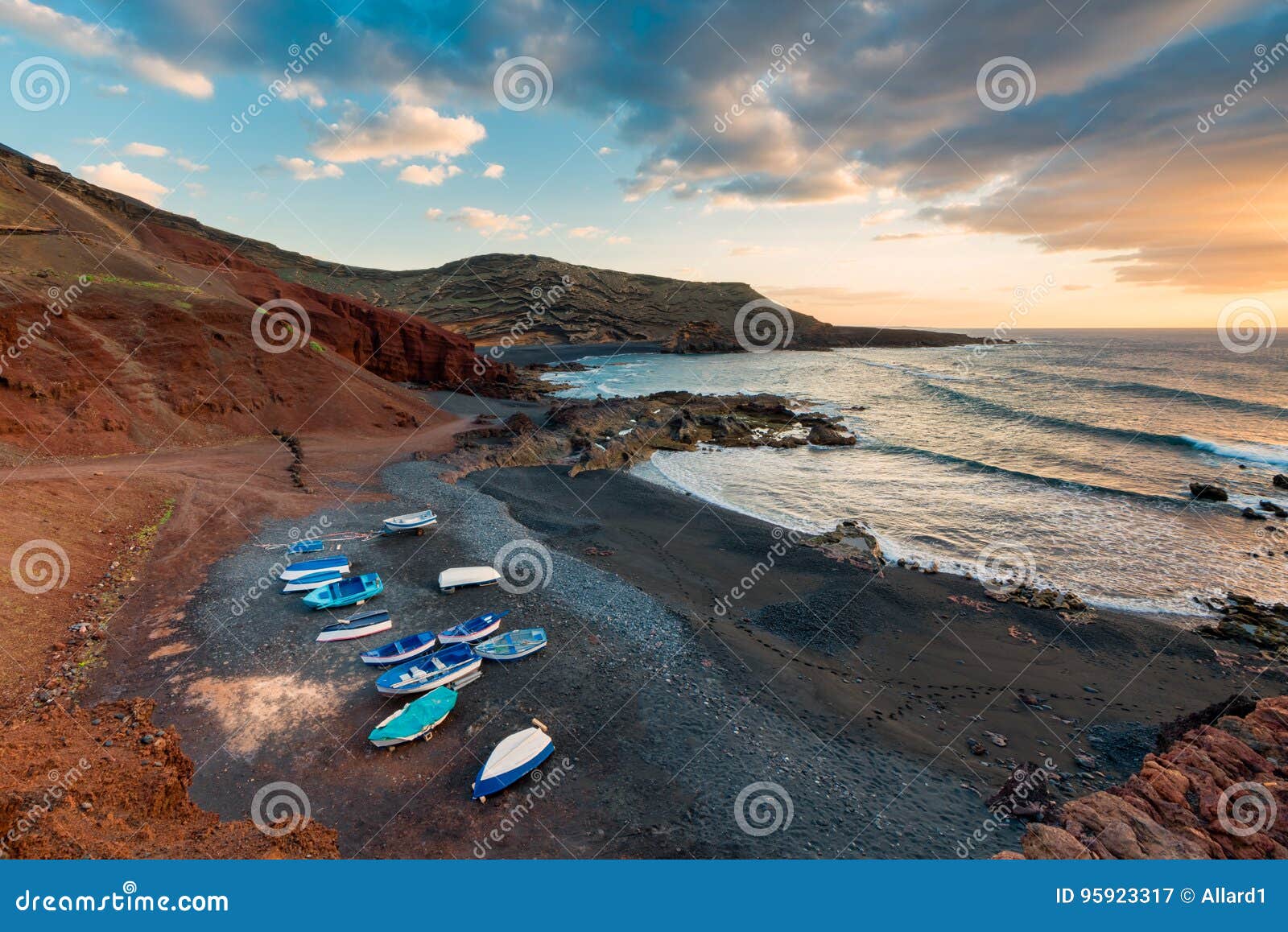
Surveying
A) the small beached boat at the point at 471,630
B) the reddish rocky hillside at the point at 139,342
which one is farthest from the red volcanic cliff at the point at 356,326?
the small beached boat at the point at 471,630

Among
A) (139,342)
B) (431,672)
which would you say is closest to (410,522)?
(431,672)

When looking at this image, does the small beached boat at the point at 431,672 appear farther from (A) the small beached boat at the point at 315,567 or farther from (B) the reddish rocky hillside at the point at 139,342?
(B) the reddish rocky hillside at the point at 139,342

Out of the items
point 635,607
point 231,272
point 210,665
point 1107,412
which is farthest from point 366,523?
point 1107,412

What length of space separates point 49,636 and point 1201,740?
25.2m

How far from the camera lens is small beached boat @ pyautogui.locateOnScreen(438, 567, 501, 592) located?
1666 centimetres

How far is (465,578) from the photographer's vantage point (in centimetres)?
1684

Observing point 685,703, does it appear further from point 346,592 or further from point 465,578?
point 346,592

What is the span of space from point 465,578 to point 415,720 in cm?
642

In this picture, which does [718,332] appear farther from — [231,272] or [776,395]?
[231,272]

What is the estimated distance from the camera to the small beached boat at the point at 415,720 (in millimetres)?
10336

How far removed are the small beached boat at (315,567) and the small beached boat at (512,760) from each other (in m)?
9.97

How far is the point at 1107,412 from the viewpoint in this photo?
47.7m

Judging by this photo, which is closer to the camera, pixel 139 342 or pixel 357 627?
pixel 357 627

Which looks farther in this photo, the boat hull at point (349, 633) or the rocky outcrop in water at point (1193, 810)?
the boat hull at point (349, 633)
